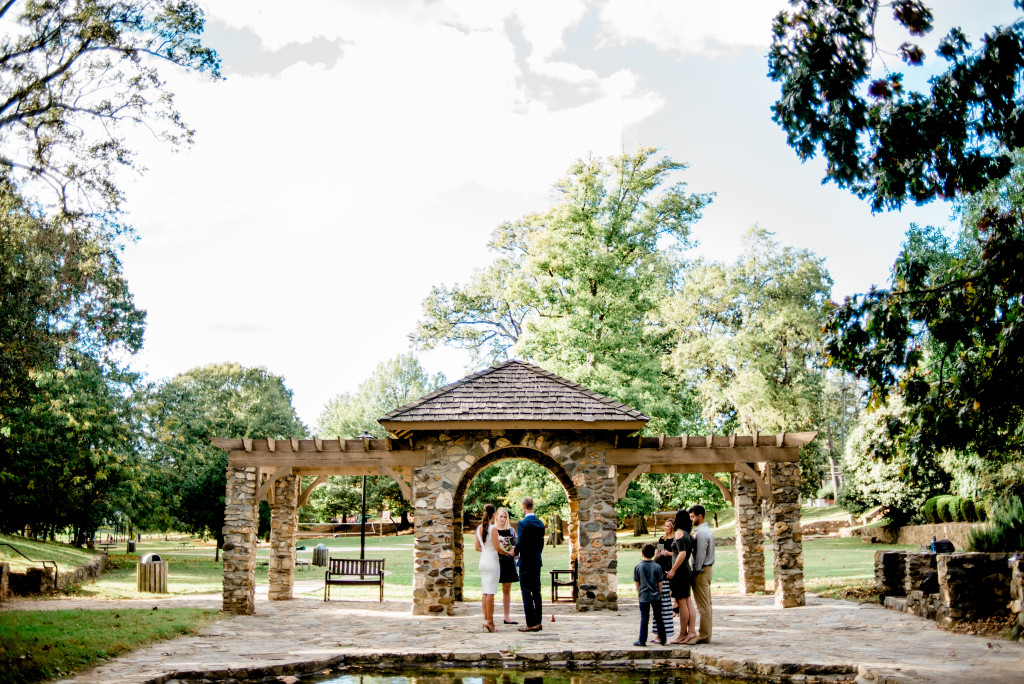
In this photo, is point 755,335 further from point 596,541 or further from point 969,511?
point 596,541

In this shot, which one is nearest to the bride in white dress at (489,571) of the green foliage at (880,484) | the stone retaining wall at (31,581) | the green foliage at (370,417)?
the stone retaining wall at (31,581)

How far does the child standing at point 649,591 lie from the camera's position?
915cm

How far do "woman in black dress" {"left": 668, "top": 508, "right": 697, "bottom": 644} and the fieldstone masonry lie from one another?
324 centimetres

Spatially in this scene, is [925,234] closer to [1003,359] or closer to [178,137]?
[1003,359]

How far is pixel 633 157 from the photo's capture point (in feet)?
87.0

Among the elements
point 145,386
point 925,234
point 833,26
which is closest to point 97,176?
point 833,26

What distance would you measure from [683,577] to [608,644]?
4.03 feet

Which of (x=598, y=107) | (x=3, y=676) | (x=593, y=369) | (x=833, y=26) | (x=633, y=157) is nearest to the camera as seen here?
(x=3, y=676)

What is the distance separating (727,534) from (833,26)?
31.2m

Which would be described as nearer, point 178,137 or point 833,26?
point 833,26

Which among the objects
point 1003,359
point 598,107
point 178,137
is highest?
point 598,107

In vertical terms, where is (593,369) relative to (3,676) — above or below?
above

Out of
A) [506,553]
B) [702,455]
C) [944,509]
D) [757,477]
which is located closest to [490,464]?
[702,455]

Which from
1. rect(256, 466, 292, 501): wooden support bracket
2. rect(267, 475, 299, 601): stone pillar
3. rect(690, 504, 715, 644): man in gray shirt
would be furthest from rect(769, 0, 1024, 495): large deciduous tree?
rect(267, 475, 299, 601): stone pillar
